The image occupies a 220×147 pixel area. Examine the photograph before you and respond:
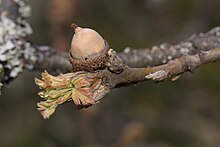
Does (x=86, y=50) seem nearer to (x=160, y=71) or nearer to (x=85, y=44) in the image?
(x=85, y=44)

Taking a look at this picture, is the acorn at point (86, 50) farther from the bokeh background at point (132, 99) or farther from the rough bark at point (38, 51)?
the bokeh background at point (132, 99)

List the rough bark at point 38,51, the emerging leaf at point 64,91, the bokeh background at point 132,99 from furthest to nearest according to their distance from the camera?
the bokeh background at point 132,99 < the rough bark at point 38,51 < the emerging leaf at point 64,91

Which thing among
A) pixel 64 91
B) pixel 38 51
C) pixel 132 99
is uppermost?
pixel 132 99

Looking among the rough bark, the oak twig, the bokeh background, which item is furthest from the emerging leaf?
the bokeh background

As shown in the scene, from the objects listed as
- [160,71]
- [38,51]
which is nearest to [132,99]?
[38,51]

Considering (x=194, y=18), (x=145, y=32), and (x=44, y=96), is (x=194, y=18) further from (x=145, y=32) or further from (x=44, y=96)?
(x=44, y=96)

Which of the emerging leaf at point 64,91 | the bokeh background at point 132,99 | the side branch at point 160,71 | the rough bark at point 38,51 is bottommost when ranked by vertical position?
the emerging leaf at point 64,91

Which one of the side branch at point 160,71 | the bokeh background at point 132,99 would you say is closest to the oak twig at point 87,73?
the side branch at point 160,71

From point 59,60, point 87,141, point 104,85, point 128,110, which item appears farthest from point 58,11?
point 104,85
